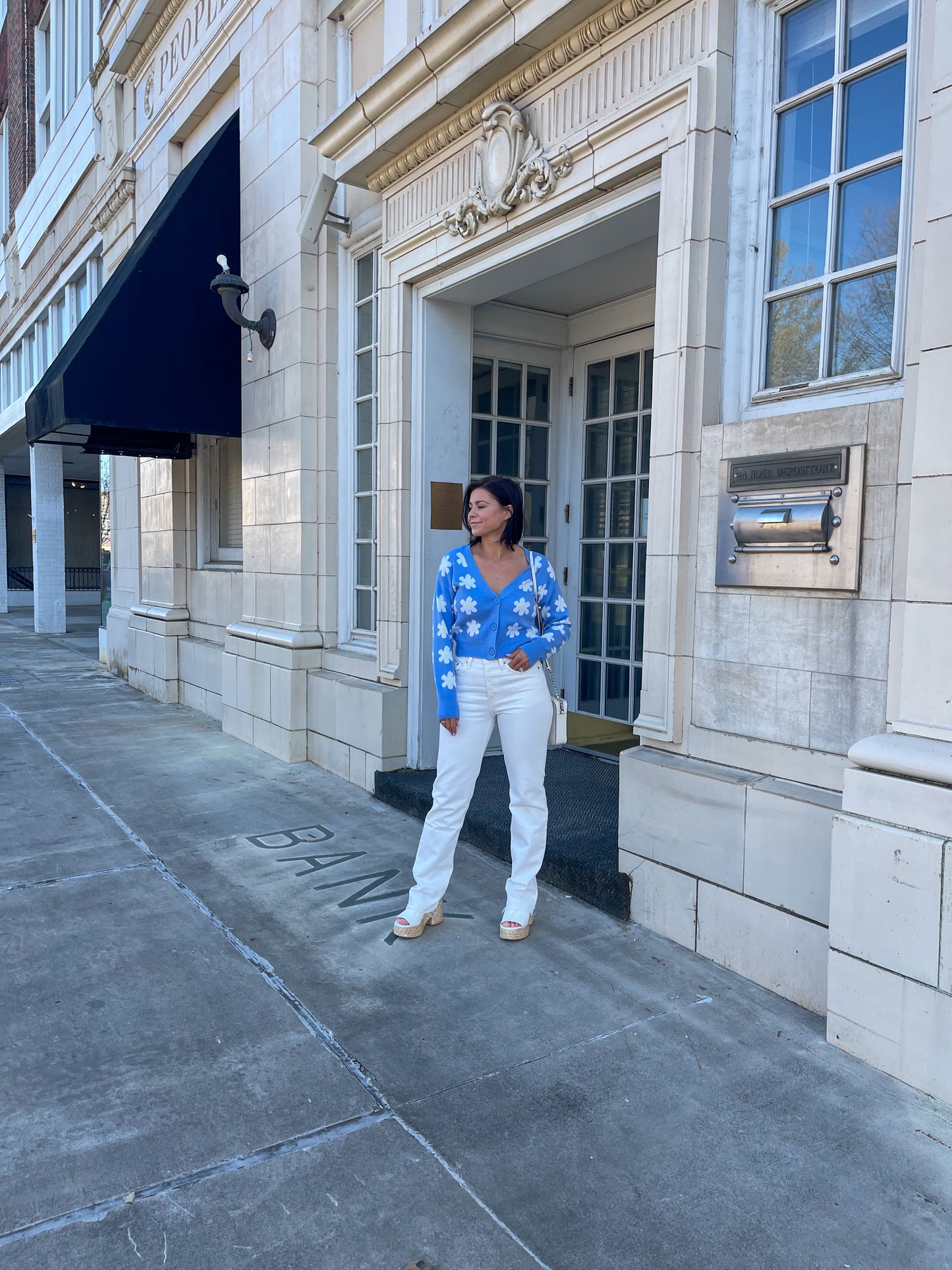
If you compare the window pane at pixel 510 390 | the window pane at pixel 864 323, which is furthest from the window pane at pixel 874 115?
the window pane at pixel 510 390

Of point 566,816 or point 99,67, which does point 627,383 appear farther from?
point 99,67

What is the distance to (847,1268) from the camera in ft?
7.11

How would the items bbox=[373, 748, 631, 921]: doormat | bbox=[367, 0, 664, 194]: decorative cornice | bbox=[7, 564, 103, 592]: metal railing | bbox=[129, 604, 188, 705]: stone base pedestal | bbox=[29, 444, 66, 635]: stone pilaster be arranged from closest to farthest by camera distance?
1. bbox=[367, 0, 664, 194]: decorative cornice
2. bbox=[373, 748, 631, 921]: doormat
3. bbox=[129, 604, 188, 705]: stone base pedestal
4. bbox=[29, 444, 66, 635]: stone pilaster
5. bbox=[7, 564, 103, 592]: metal railing

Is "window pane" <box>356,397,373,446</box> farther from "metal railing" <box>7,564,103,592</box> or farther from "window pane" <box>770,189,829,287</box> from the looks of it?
"metal railing" <box>7,564,103,592</box>

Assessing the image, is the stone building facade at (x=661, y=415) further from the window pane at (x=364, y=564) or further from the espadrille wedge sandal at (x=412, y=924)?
the espadrille wedge sandal at (x=412, y=924)

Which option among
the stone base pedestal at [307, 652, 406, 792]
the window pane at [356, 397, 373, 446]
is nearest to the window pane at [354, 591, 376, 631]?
the stone base pedestal at [307, 652, 406, 792]

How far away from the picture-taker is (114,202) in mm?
11219

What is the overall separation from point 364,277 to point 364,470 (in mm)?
1422

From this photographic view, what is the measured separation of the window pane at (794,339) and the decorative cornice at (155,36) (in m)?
8.31

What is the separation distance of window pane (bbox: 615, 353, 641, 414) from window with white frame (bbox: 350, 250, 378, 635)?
173cm

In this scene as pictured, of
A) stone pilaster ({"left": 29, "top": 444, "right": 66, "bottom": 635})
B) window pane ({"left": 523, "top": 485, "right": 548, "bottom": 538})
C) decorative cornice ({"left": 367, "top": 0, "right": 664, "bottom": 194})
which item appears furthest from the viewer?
stone pilaster ({"left": 29, "top": 444, "right": 66, "bottom": 635})

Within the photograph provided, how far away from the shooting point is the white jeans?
3.77 m

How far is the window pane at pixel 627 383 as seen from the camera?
618 cm

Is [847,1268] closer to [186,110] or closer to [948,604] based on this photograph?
[948,604]
